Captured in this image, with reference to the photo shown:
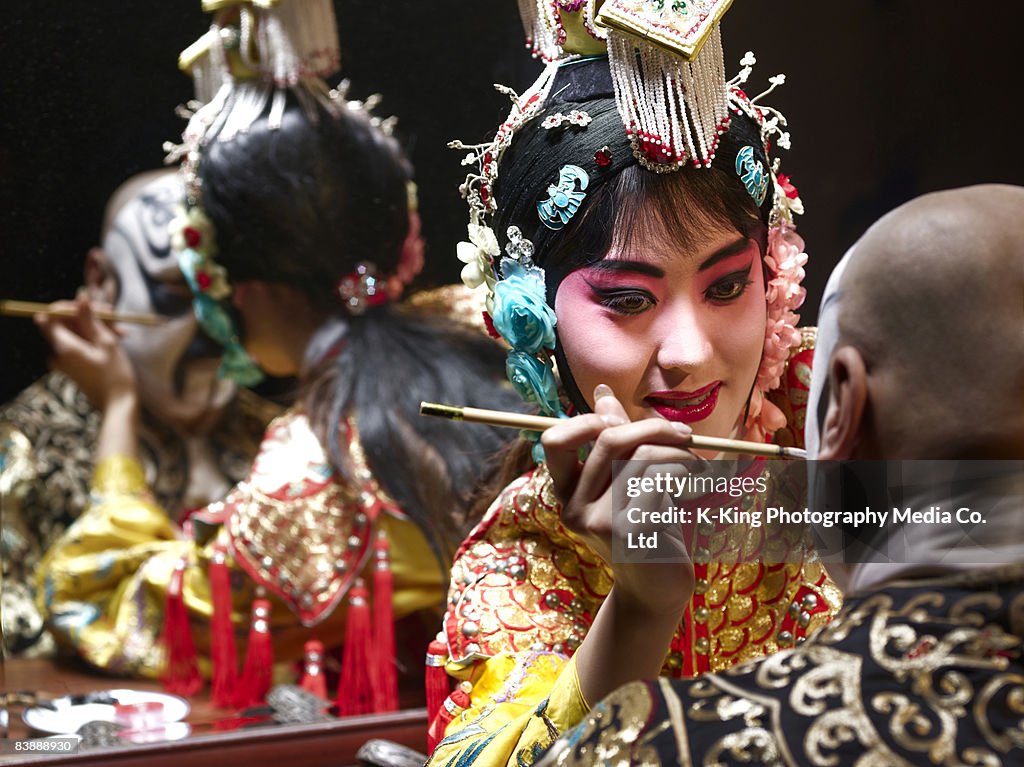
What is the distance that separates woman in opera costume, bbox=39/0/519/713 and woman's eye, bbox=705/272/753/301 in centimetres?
118

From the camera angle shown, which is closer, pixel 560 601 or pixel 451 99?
pixel 560 601

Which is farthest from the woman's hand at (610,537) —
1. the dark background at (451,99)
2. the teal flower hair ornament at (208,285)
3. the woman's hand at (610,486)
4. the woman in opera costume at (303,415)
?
the teal flower hair ornament at (208,285)

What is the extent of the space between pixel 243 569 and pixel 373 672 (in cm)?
33

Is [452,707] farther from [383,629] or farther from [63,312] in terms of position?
[63,312]

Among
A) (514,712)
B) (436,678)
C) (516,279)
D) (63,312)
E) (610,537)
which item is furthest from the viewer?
(63,312)

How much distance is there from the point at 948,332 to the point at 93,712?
2.22 m

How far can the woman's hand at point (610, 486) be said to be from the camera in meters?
1.38

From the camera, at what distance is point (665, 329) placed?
5.73ft

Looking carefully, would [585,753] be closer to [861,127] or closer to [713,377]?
[713,377]

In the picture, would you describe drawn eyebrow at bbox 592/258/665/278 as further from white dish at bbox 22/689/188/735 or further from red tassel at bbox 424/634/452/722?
white dish at bbox 22/689/188/735

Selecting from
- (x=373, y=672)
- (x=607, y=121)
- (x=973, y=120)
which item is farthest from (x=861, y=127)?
(x=373, y=672)

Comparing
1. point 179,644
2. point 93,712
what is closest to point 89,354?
point 179,644

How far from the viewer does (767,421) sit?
1898 millimetres

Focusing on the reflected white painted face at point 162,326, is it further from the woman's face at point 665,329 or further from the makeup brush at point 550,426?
the makeup brush at point 550,426
